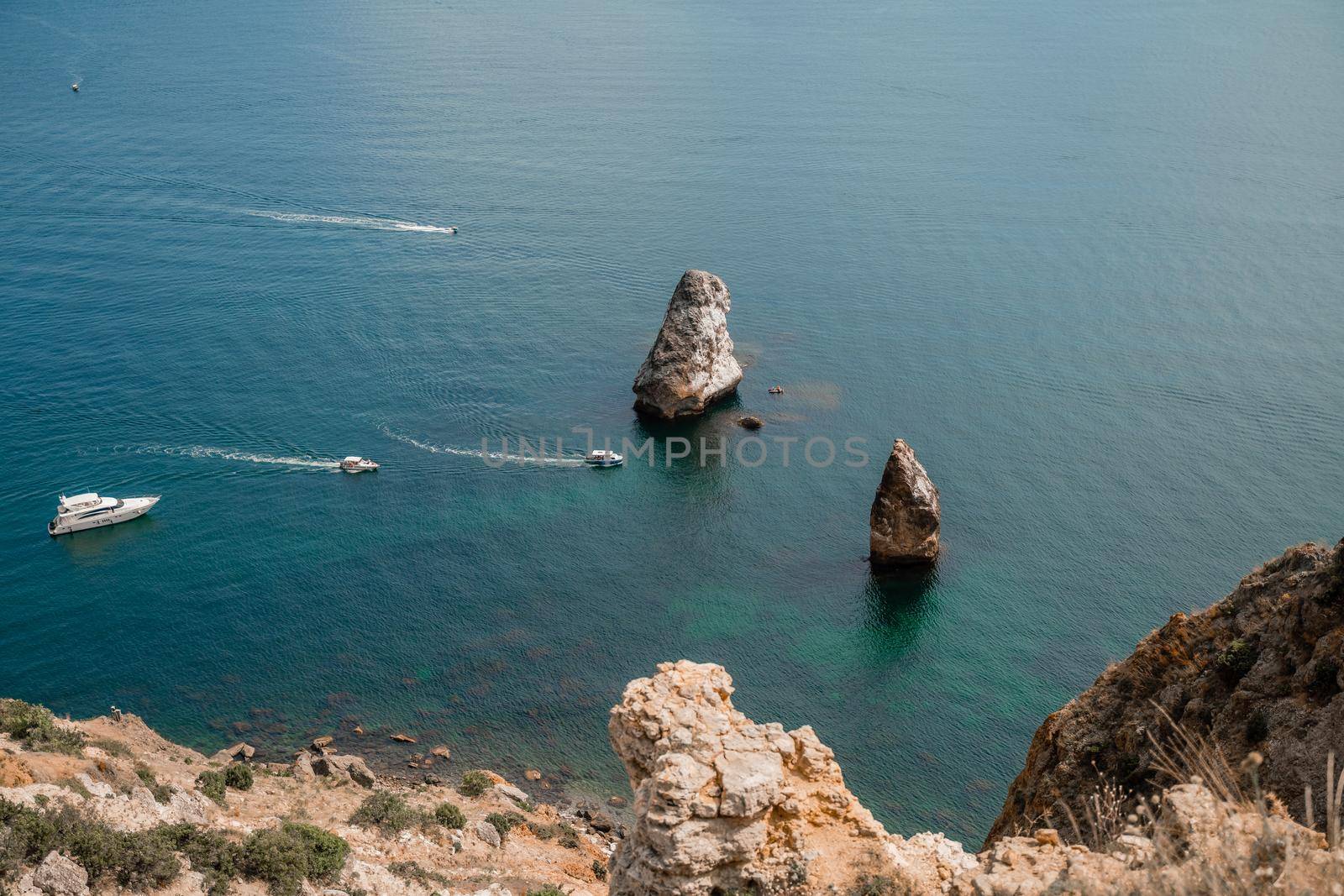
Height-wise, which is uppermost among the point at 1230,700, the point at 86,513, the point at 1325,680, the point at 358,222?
the point at 1325,680

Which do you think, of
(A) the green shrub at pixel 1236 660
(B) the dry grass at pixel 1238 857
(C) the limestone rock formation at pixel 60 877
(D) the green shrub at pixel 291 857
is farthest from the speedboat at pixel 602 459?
(B) the dry grass at pixel 1238 857

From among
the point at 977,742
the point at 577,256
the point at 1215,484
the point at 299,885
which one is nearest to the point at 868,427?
the point at 1215,484

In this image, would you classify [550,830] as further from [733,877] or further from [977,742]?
[977,742]

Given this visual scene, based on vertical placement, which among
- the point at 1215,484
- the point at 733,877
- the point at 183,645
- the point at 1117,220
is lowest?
the point at 183,645

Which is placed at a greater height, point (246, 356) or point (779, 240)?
point (779, 240)

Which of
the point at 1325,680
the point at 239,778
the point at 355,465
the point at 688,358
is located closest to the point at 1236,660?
the point at 1325,680

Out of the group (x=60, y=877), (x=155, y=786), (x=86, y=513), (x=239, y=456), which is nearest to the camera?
(x=60, y=877)

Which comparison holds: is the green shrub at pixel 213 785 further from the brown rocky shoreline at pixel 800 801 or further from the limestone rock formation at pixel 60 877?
the limestone rock formation at pixel 60 877

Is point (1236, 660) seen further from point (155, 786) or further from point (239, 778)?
point (239, 778)
